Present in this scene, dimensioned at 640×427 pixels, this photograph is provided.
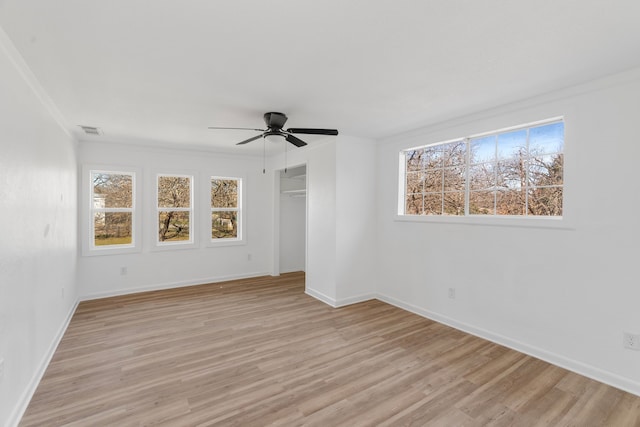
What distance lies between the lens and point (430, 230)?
3.95 meters

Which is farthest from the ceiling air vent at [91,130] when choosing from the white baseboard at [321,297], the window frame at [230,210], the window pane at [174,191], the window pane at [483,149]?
the window pane at [483,149]

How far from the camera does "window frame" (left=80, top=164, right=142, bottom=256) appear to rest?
4.64 meters

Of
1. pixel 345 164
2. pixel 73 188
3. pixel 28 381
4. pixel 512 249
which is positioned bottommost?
pixel 28 381

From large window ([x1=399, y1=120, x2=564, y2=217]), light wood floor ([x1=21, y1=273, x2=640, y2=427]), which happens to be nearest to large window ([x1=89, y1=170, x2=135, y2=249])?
light wood floor ([x1=21, y1=273, x2=640, y2=427])

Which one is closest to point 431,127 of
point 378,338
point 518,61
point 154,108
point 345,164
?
point 345,164

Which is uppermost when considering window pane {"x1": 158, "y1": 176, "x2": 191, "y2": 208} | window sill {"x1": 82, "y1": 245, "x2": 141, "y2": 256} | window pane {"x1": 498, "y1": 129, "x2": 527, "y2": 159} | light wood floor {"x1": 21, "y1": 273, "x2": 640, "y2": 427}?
window pane {"x1": 498, "y1": 129, "x2": 527, "y2": 159}

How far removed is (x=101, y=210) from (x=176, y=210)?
1086 mm

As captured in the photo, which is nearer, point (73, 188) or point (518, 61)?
point (518, 61)

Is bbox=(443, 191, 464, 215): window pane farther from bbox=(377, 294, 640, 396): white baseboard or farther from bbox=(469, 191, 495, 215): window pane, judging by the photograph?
bbox=(377, 294, 640, 396): white baseboard

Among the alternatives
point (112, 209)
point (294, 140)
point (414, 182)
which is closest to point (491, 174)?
point (414, 182)

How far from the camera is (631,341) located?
2.39 m

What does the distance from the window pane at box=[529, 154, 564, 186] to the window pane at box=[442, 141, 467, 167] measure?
753mm

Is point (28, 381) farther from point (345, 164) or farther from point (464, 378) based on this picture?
point (345, 164)

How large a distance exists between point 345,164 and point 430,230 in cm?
150
